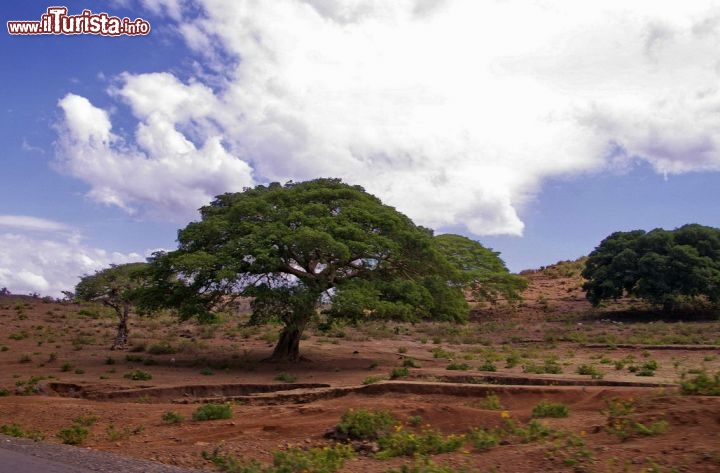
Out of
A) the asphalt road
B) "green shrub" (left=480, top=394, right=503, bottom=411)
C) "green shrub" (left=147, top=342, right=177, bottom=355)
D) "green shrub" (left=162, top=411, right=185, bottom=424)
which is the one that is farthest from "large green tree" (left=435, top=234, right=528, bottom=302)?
the asphalt road

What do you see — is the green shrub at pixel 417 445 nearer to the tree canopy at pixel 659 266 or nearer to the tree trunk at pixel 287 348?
the tree trunk at pixel 287 348

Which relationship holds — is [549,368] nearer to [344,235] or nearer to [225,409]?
[344,235]

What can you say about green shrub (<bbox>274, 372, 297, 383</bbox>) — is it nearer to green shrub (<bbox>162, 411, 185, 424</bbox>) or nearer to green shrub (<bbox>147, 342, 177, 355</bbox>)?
green shrub (<bbox>162, 411, 185, 424</bbox>)

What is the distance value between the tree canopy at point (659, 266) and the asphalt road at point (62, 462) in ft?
124

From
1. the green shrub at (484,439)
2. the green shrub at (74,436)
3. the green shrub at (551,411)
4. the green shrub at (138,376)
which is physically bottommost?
the green shrub at (74,436)

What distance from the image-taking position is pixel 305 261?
24.8 m

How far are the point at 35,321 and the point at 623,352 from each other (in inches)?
1482

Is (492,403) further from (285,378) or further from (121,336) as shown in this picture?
(121,336)

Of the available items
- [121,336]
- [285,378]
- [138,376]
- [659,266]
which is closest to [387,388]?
[285,378]

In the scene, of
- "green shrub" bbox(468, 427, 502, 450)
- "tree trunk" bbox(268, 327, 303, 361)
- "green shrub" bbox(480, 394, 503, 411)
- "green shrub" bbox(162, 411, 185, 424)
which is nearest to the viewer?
"green shrub" bbox(468, 427, 502, 450)

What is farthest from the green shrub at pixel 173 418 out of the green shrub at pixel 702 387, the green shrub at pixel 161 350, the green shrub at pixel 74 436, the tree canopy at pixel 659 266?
the tree canopy at pixel 659 266

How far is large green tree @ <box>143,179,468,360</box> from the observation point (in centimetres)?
2247

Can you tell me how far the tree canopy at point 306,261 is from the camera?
2247 centimetres

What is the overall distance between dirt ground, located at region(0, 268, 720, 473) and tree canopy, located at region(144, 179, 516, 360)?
201 cm
